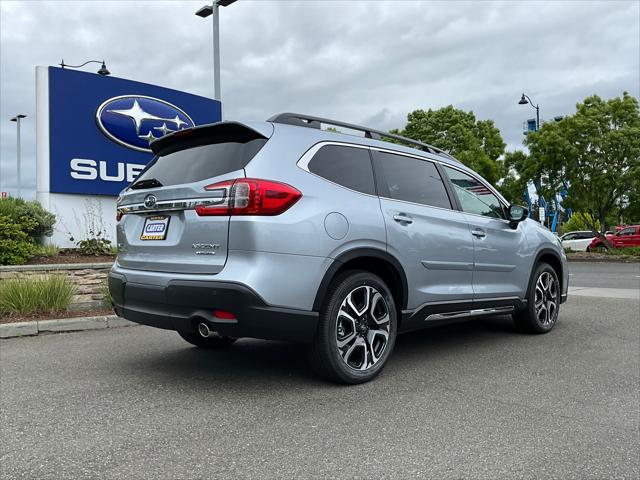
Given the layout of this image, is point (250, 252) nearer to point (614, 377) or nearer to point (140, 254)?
point (140, 254)

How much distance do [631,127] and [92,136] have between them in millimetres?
22119

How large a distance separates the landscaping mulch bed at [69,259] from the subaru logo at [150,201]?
5.15 m

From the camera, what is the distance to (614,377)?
4461 millimetres

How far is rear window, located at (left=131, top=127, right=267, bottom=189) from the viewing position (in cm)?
386

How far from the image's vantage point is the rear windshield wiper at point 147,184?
167 inches

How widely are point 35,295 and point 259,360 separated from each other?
3.64 metres

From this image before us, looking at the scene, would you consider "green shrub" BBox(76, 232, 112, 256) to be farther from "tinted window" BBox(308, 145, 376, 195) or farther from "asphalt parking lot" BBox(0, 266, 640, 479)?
"tinted window" BBox(308, 145, 376, 195)

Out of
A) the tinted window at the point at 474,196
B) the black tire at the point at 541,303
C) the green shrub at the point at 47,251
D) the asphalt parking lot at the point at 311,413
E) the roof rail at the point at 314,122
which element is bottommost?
the asphalt parking lot at the point at 311,413

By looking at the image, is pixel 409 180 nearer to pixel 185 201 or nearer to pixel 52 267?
pixel 185 201

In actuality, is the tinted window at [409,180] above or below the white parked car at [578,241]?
above

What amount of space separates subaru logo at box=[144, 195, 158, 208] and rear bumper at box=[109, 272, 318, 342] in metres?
0.59

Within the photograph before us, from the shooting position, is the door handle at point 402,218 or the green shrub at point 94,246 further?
the green shrub at point 94,246

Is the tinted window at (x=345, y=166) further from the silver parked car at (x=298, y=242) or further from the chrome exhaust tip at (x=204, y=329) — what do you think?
the chrome exhaust tip at (x=204, y=329)

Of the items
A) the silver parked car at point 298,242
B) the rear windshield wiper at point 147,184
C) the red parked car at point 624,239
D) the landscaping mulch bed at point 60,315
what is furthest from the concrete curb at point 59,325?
the red parked car at point 624,239
